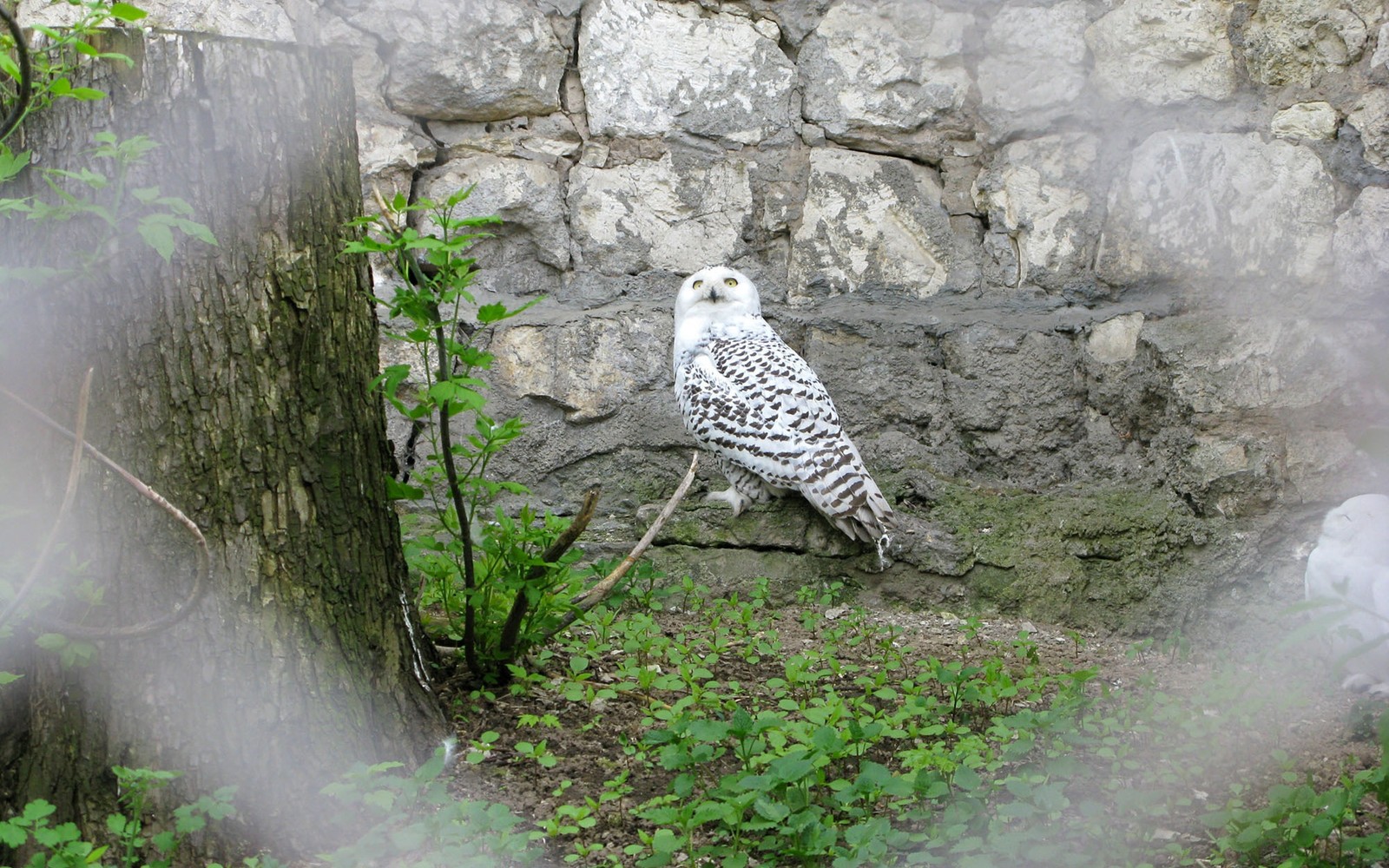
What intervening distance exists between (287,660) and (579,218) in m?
2.03

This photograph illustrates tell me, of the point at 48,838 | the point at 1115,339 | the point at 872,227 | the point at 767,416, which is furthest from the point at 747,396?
the point at 48,838

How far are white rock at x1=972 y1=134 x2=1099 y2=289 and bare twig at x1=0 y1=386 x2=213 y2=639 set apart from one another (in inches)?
106

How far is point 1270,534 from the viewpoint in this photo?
3.33m

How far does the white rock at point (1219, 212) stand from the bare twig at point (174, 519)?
282 cm

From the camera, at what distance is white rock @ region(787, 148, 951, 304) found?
144 inches

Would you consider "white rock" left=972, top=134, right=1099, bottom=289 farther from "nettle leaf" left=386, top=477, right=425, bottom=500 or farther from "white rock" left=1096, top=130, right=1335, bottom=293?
"nettle leaf" left=386, top=477, right=425, bottom=500

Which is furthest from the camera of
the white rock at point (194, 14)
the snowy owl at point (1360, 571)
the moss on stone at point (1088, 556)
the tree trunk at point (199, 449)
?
the moss on stone at point (1088, 556)

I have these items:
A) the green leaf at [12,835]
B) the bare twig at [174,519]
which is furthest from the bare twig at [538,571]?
the green leaf at [12,835]

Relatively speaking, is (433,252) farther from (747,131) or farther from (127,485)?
(747,131)

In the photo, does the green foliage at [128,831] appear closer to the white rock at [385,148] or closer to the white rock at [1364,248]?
the white rock at [385,148]

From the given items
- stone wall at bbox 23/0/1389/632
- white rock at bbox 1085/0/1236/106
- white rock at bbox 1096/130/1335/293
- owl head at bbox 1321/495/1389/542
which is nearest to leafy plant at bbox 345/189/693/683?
stone wall at bbox 23/0/1389/632

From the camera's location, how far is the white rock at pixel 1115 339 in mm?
3557

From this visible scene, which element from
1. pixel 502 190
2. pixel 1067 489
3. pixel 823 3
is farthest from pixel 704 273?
pixel 1067 489

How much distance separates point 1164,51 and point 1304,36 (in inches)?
14.8
